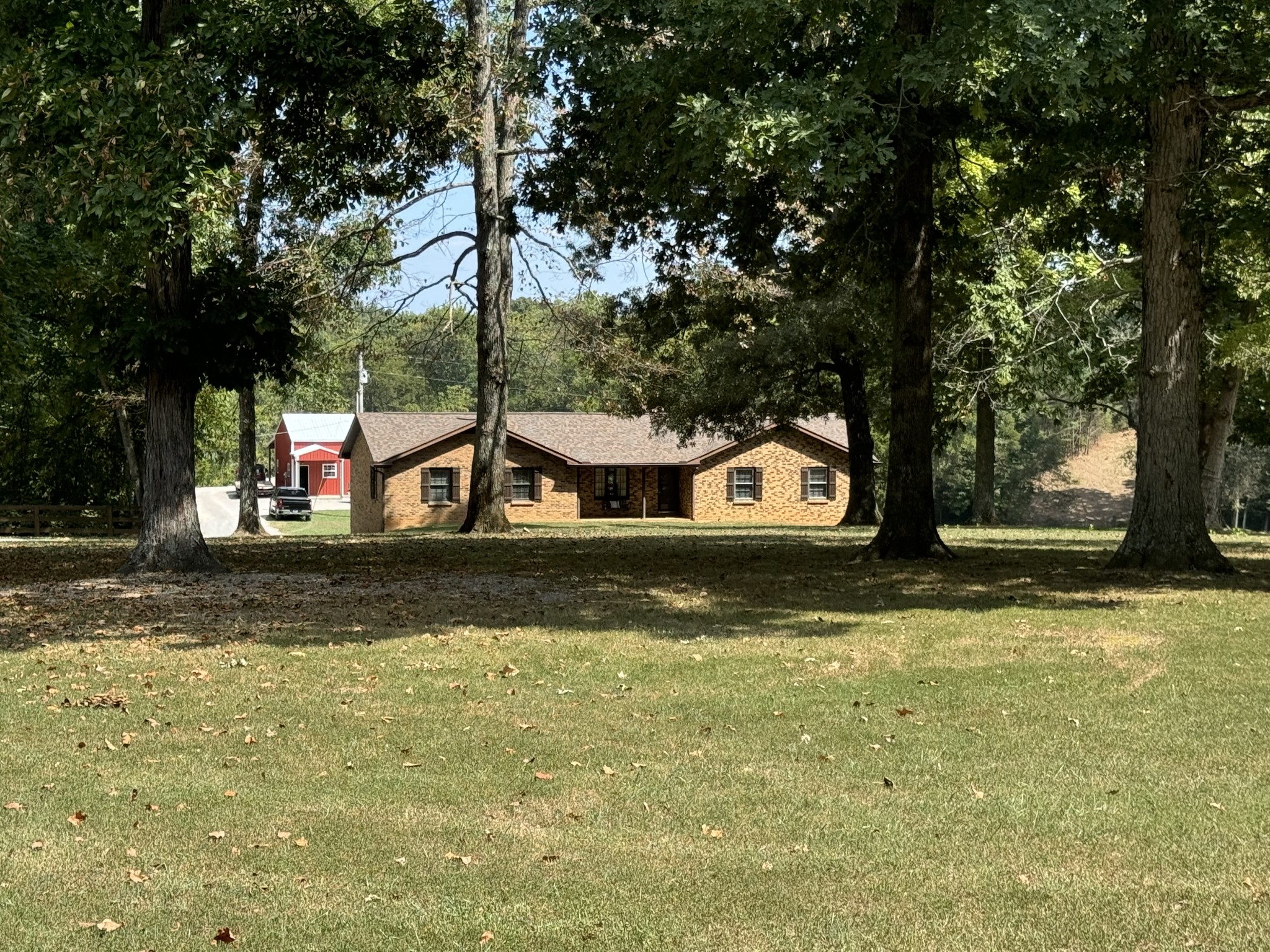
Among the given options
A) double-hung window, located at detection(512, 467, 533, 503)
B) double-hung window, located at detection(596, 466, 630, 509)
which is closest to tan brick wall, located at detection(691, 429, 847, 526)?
double-hung window, located at detection(596, 466, 630, 509)

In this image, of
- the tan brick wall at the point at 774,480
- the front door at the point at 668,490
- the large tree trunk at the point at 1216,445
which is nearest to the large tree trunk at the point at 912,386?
the large tree trunk at the point at 1216,445

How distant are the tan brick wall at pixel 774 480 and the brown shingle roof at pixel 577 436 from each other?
78cm

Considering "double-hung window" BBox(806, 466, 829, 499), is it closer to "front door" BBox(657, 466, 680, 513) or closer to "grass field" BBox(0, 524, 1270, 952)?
"front door" BBox(657, 466, 680, 513)

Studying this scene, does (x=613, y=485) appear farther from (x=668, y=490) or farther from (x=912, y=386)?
(x=912, y=386)

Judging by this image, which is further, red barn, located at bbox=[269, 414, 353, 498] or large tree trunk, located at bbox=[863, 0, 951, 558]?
red barn, located at bbox=[269, 414, 353, 498]

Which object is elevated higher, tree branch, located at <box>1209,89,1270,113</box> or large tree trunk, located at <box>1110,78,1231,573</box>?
tree branch, located at <box>1209,89,1270,113</box>

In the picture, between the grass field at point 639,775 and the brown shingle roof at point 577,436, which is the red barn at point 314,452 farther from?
the grass field at point 639,775

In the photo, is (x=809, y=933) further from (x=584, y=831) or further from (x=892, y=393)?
(x=892, y=393)

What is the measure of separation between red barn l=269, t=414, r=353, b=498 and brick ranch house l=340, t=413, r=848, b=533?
3336 centimetres

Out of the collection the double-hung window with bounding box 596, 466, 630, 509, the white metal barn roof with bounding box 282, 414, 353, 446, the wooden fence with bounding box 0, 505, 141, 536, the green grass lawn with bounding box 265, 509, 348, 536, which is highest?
the white metal barn roof with bounding box 282, 414, 353, 446

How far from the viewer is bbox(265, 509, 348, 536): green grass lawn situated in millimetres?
53688

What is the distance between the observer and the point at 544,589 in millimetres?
16734

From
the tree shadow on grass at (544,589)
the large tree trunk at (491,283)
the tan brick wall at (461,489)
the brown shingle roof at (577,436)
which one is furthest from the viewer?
the brown shingle roof at (577,436)

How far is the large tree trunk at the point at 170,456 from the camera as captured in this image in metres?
19.2
